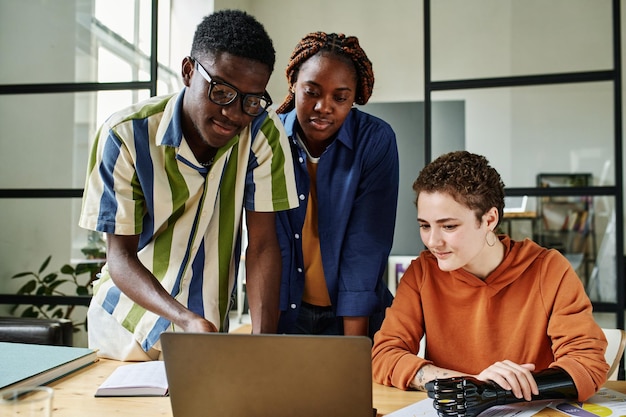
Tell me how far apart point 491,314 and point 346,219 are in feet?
1.50

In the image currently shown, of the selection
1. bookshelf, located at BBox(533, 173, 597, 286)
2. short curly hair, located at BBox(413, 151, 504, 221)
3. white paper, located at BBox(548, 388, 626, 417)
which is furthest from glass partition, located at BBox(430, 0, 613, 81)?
white paper, located at BBox(548, 388, 626, 417)

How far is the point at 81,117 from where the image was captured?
327 cm

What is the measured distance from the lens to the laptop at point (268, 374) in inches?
35.7

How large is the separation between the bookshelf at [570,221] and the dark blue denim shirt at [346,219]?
1.38 m

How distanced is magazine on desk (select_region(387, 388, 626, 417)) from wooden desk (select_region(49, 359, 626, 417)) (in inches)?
1.7

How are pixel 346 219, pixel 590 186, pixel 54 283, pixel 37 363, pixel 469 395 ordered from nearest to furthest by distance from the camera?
pixel 469 395
pixel 37 363
pixel 346 219
pixel 590 186
pixel 54 283

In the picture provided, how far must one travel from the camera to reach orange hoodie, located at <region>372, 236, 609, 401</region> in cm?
142

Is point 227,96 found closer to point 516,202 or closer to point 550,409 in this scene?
point 550,409

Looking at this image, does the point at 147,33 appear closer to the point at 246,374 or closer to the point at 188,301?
the point at 188,301

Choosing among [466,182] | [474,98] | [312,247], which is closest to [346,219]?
[312,247]

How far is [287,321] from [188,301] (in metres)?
0.34

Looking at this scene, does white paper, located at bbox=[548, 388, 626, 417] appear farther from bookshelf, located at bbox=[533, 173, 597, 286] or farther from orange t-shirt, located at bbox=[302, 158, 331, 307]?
bookshelf, located at bbox=[533, 173, 597, 286]

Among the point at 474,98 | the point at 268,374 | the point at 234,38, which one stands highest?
the point at 474,98

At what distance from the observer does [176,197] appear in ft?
4.83
